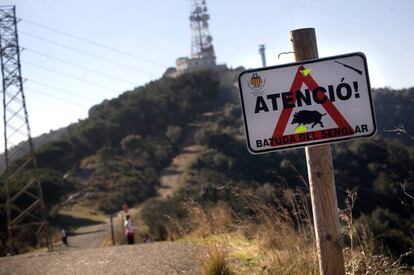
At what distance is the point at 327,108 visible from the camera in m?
2.34

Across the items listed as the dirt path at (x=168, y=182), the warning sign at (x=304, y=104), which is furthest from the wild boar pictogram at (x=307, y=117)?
the dirt path at (x=168, y=182)

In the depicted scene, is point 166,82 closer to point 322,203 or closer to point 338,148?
point 338,148

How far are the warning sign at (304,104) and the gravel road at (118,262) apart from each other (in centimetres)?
327

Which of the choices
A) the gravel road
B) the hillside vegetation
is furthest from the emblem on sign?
the hillside vegetation

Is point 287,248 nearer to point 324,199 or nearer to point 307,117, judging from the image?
point 324,199

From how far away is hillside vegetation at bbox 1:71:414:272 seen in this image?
22562 millimetres

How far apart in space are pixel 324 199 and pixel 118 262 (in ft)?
15.6

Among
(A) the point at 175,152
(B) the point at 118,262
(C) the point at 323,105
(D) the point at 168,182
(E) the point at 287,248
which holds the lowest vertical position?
(D) the point at 168,182

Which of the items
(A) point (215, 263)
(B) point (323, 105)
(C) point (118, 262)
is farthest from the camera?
(C) point (118, 262)

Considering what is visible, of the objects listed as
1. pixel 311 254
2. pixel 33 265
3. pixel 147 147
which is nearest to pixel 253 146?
pixel 311 254

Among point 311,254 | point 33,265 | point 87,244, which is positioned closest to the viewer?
point 311,254

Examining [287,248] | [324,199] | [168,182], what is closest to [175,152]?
[168,182]

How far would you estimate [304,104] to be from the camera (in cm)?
234

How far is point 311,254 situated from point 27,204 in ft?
109
